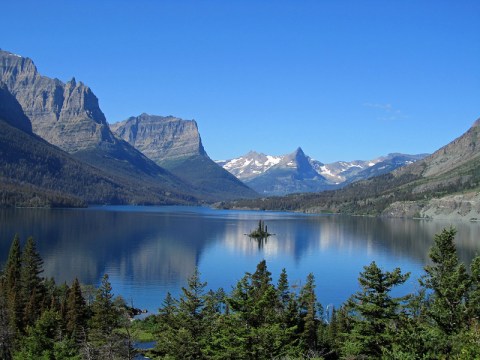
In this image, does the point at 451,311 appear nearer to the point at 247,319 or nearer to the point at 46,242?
the point at 247,319

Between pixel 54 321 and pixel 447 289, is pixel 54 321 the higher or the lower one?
the lower one

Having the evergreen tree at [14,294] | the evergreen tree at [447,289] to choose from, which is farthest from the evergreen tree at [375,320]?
the evergreen tree at [14,294]

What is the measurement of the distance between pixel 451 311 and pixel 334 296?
2321 inches

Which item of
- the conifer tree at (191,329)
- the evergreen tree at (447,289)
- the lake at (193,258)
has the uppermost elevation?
the evergreen tree at (447,289)

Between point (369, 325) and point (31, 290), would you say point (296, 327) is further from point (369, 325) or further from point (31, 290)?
point (31, 290)

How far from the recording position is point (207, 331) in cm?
4097

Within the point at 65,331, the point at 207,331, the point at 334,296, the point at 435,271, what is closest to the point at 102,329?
the point at 65,331

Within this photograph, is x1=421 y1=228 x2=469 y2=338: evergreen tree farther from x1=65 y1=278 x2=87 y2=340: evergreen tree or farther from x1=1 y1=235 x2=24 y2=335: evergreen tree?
x1=1 y1=235 x2=24 y2=335: evergreen tree

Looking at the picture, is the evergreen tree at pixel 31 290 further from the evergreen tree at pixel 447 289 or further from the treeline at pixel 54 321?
the evergreen tree at pixel 447 289

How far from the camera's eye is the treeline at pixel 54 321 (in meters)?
42.4

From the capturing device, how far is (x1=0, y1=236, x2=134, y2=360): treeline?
42.4 meters

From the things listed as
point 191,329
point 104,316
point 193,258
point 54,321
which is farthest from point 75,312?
point 193,258

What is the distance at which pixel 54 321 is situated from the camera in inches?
1988

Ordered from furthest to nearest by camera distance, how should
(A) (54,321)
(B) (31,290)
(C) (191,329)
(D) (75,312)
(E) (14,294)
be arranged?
(B) (31,290) → (E) (14,294) → (D) (75,312) → (A) (54,321) → (C) (191,329)
